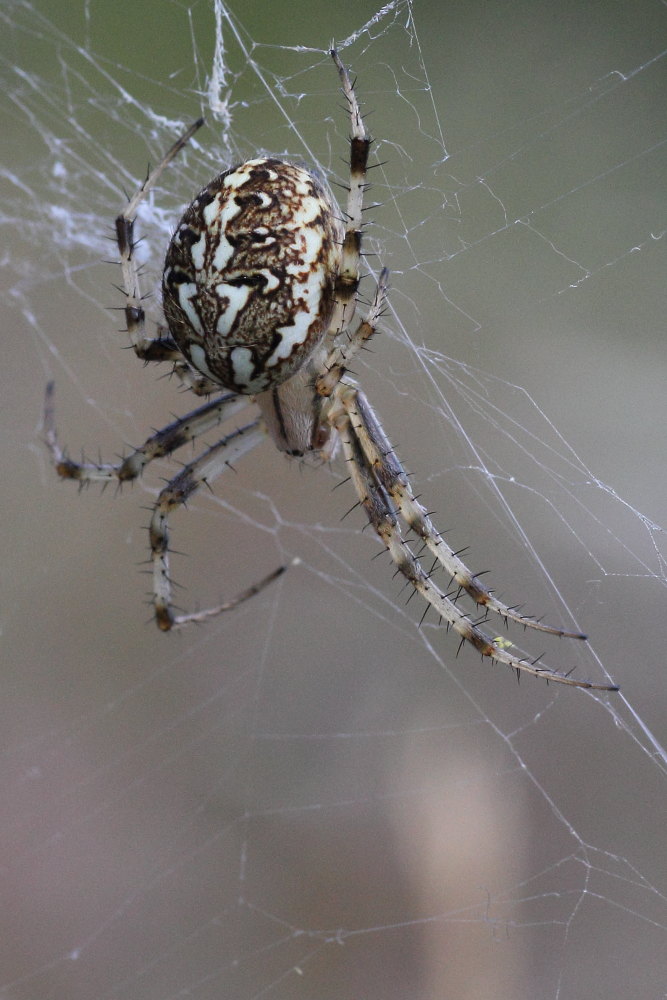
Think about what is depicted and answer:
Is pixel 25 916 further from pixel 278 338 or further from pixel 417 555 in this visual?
pixel 278 338

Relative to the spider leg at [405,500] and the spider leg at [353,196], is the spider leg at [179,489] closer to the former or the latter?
the spider leg at [405,500]

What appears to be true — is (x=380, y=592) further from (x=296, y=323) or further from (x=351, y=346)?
(x=296, y=323)

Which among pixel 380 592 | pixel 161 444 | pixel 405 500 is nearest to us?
pixel 405 500

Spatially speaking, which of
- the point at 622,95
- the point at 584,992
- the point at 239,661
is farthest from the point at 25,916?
the point at 622,95

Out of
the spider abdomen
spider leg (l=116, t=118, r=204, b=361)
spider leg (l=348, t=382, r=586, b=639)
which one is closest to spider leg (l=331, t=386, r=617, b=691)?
spider leg (l=348, t=382, r=586, b=639)

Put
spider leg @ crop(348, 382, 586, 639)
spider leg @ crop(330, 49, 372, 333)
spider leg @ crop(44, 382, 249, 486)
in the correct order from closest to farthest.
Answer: spider leg @ crop(330, 49, 372, 333) < spider leg @ crop(348, 382, 586, 639) < spider leg @ crop(44, 382, 249, 486)

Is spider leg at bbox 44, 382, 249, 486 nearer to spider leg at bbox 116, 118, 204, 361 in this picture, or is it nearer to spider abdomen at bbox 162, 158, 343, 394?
spider leg at bbox 116, 118, 204, 361

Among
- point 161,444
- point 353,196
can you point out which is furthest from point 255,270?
point 161,444
